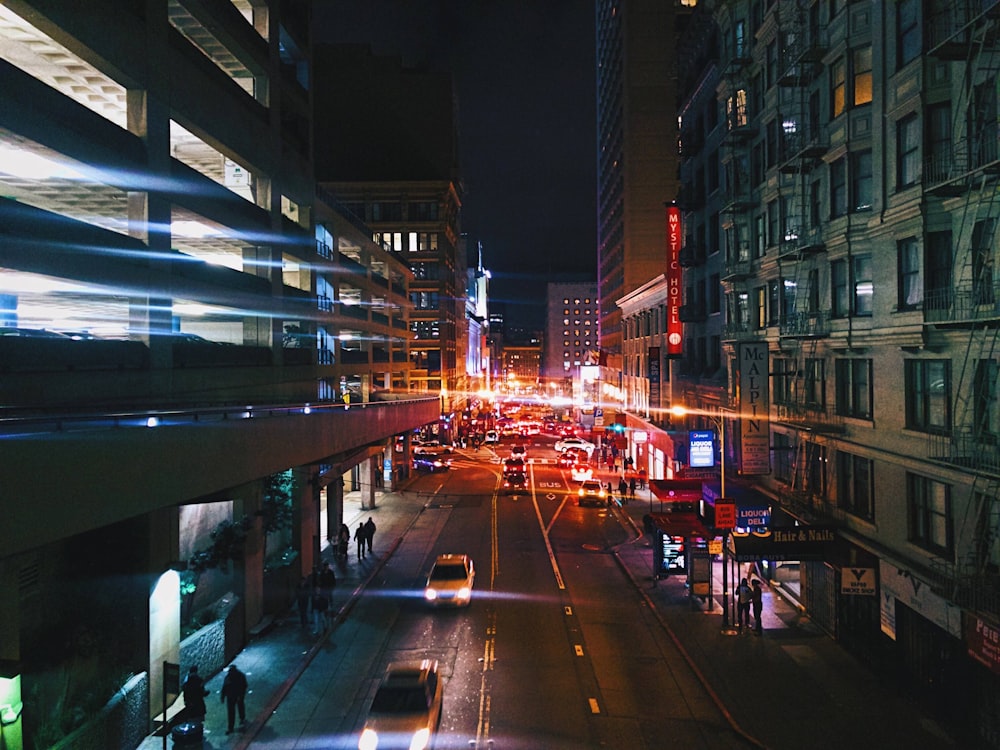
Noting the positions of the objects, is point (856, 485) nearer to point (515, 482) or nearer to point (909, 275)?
point (909, 275)

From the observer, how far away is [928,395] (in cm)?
1769

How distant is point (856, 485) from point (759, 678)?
6449mm

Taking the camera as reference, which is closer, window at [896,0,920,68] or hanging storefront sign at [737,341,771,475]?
window at [896,0,920,68]

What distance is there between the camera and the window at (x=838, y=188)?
2178cm

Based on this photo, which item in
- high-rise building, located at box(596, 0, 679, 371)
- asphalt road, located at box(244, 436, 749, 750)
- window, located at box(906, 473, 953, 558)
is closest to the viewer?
asphalt road, located at box(244, 436, 749, 750)

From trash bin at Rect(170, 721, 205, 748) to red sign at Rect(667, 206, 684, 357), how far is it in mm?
31755

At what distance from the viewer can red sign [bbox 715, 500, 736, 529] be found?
74.9ft

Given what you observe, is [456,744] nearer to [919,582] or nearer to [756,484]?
[919,582]

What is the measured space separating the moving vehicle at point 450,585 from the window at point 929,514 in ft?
44.3

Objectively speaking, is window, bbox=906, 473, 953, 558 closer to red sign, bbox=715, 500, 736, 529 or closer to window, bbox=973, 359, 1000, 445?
window, bbox=973, 359, 1000, 445

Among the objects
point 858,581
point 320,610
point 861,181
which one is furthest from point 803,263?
point 320,610

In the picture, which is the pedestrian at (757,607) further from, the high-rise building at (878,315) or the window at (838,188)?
the window at (838,188)

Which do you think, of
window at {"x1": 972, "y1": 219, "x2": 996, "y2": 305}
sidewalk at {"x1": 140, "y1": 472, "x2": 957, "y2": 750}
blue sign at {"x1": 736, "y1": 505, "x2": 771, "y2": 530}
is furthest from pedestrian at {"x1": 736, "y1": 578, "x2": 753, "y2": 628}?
window at {"x1": 972, "y1": 219, "x2": 996, "y2": 305}

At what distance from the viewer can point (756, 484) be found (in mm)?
29375
